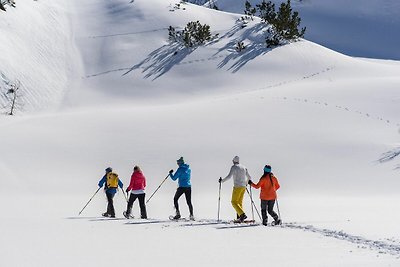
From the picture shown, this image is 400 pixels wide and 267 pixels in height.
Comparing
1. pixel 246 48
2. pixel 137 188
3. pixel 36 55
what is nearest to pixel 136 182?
pixel 137 188

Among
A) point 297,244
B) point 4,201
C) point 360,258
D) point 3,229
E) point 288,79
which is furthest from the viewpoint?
point 288,79

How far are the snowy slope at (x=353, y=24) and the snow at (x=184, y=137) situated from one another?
45.0 metres

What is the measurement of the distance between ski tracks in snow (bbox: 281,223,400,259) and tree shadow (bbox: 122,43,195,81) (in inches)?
1121

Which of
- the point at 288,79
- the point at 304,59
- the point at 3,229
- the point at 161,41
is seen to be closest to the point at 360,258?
the point at 3,229

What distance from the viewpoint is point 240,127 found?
25.8 m

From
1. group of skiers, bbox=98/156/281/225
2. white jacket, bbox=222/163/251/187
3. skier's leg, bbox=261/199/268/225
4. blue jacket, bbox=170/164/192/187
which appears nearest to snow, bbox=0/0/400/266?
skier's leg, bbox=261/199/268/225

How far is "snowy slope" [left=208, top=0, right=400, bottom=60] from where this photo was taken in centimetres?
8812

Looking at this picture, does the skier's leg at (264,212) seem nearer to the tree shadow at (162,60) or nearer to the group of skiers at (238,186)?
the group of skiers at (238,186)

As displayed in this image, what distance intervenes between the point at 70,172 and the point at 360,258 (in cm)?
1527

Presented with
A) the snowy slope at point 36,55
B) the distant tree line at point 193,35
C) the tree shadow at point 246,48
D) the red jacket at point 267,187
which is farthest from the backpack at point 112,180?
the distant tree line at point 193,35

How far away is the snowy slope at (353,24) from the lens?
289 feet

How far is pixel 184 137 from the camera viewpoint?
24.5 metres

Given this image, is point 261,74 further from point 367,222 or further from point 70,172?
point 367,222

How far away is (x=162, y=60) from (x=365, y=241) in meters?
32.9
